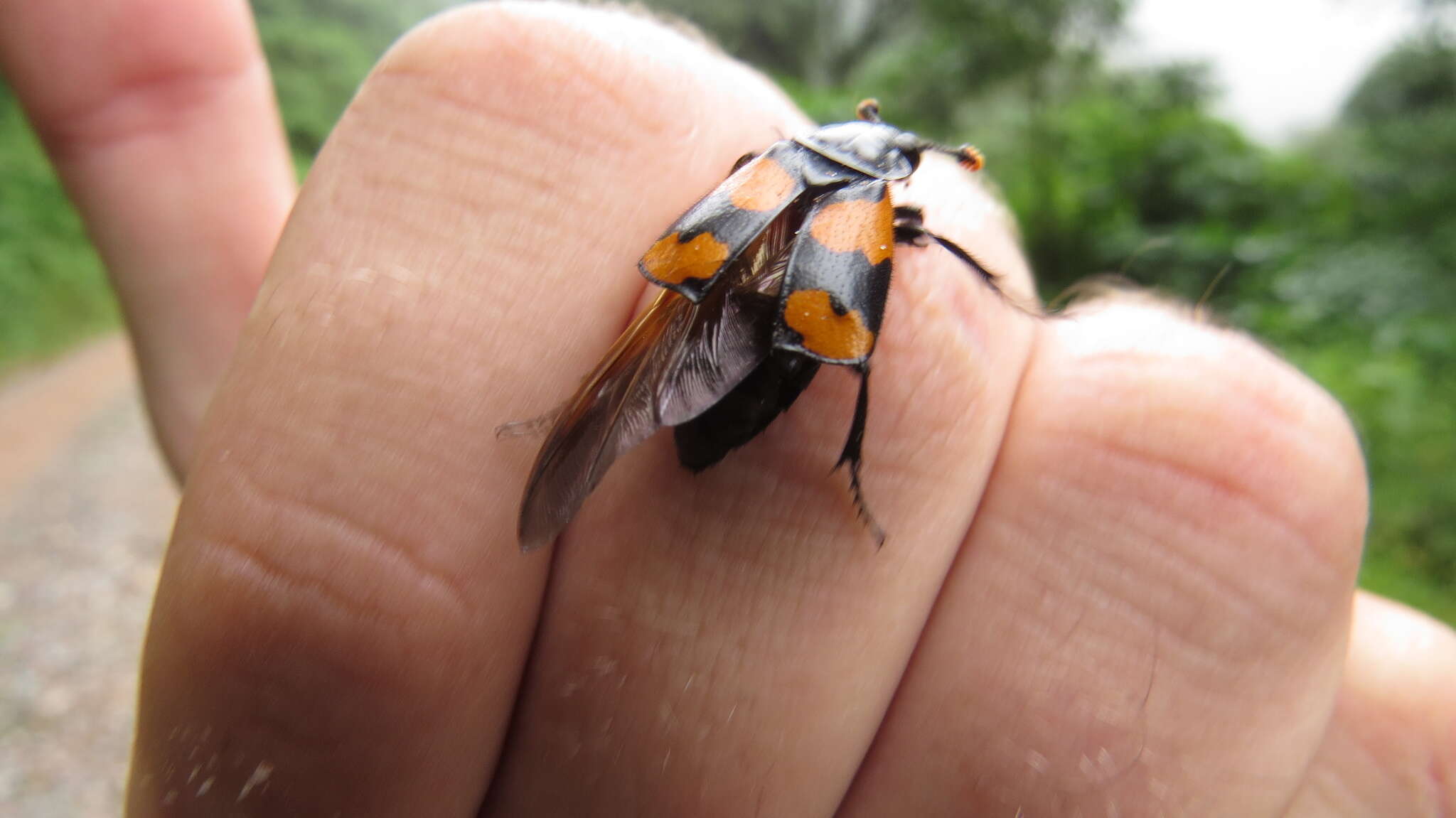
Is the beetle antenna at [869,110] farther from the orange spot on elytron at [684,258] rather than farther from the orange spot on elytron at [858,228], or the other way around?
the orange spot on elytron at [684,258]

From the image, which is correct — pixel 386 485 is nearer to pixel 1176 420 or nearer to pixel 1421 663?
pixel 1176 420

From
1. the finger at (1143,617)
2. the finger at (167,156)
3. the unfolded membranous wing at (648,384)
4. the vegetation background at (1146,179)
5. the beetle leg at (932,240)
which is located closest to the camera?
the unfolded membranous wing at (648,384)

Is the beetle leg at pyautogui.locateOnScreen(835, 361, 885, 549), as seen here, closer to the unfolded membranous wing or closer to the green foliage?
the unfolded membranous wing

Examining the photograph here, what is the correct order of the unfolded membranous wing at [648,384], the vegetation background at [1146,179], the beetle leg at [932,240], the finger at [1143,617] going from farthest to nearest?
the vegetation background at [1146,179] < the beetle leg at [932,240] < the finger at [1143,617] < the unfolded membranous wing at [648,384]

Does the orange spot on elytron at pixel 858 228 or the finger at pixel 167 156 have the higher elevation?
the orange spot on elytron at pixel 858 228

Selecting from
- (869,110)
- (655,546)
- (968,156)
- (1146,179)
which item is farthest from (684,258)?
(1146,179)

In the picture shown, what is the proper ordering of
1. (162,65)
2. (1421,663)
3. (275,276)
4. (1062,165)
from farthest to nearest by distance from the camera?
(1062,165), (162,65), (1421,663), (275,276)

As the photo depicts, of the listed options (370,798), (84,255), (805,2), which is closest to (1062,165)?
(805,2)

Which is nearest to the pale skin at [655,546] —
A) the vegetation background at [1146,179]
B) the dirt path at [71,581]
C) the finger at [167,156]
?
the vegetation background at [1146,179]
